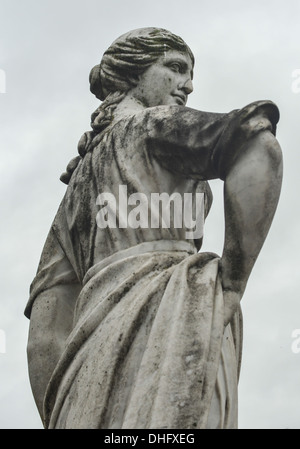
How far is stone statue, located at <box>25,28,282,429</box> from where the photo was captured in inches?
302

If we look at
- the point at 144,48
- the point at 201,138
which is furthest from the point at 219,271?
the point at 144,48

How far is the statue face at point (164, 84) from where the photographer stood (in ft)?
31.3

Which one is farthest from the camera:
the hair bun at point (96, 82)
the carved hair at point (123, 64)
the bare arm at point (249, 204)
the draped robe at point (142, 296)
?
the hair bun at point (96, 82)

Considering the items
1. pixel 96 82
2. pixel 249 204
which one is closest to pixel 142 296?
pixel 249 204

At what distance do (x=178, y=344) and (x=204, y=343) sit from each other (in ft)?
0.56

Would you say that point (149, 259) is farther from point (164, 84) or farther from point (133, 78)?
point (133, 78)

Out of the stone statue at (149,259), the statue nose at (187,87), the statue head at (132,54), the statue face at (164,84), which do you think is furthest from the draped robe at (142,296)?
the statue nose at (187,87)

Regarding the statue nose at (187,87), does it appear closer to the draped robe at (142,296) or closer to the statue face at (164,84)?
the statue face at (164,84)

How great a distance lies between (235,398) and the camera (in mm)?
8070

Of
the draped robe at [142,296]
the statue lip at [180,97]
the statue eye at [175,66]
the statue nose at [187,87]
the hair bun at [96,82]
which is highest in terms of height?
the hair bun at [96,82]

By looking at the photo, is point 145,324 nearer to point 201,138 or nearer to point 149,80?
point 201,138

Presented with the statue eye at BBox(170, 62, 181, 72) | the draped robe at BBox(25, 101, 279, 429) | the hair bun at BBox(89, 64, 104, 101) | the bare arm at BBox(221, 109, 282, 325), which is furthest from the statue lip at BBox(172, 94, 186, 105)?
the bare arm at BBox(221, 109, 282, 325)

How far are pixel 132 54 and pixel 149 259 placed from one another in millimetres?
2094

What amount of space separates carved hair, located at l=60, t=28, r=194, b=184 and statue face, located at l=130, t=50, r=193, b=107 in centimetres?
5
